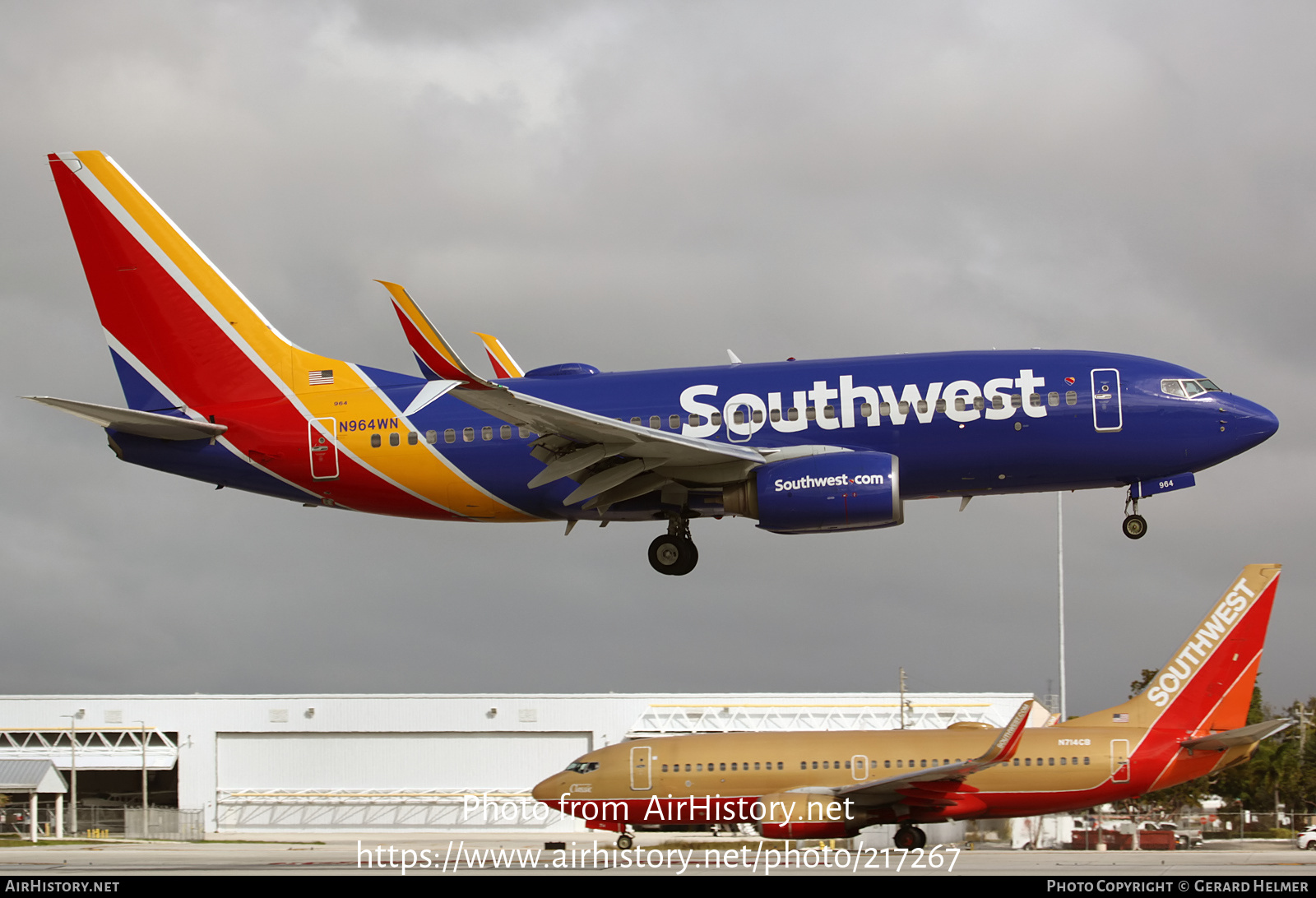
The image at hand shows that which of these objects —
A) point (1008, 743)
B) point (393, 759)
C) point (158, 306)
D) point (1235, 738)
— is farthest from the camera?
point (393, 759)

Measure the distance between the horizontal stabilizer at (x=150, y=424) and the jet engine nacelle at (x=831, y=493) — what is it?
609 inches

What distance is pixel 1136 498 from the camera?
34844 mm

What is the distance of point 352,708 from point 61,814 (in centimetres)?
1747

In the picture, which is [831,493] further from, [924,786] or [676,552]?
[924,786]

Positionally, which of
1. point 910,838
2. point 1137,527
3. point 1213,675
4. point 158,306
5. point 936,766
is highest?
point 158,306

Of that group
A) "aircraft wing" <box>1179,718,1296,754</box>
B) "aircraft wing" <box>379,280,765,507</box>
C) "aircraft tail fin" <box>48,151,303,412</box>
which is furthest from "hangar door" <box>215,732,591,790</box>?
"aircraft wing" <box>379,280,765,507</box>

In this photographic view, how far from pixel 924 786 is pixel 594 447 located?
17314 mm

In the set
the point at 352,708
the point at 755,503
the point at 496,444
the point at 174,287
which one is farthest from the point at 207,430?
the point at 352,708

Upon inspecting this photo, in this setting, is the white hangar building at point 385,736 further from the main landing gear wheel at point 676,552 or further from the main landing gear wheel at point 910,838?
the main landing gear wheel at point 676,552

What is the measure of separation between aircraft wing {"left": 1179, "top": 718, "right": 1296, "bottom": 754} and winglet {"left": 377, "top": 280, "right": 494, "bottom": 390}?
28.7 metres

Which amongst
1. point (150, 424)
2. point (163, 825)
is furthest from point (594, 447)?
point (163, 825)

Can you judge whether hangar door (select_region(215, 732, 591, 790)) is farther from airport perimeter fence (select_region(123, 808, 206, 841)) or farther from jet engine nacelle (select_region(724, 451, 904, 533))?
jet engine nacelle (select_region(724, 451, 904, 533))

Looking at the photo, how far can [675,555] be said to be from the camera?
119 ft

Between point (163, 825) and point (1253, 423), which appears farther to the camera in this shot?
point (163, 825)
